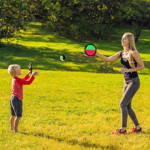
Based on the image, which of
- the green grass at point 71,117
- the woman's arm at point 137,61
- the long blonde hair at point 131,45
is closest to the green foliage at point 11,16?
the green grass at point 71,117

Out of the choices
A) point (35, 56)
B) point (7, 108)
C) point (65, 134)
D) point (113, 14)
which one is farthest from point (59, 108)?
point (113, 14)

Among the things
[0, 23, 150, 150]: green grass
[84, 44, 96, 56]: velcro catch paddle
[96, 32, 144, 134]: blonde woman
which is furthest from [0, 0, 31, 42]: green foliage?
[84, 44, 96, 56]: velcro catch paddle

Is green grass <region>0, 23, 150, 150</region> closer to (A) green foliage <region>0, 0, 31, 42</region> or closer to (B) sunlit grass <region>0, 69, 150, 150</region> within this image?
(B) sunlit grass <region>0, 69, 150, 150</region>

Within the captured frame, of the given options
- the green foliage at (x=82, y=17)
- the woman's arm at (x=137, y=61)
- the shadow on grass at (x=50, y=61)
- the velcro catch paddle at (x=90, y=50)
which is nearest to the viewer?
the velcro catch paddle at (x=90, y=50)

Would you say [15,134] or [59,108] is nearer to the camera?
[15,134]

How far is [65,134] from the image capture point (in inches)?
271

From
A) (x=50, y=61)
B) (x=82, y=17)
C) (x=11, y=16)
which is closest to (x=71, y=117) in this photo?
(x=50, y=61)

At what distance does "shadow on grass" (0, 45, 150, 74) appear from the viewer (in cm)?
2539

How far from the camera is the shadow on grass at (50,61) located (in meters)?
25.4

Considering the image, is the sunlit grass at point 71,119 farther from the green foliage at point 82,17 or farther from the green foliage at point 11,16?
the green foliage at point 82,17

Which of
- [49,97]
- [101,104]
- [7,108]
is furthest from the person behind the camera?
[49,97]

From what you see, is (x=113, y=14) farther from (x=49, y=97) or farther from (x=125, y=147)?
(x=125, y=147)

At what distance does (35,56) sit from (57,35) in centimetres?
1959

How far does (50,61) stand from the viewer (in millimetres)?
27922
